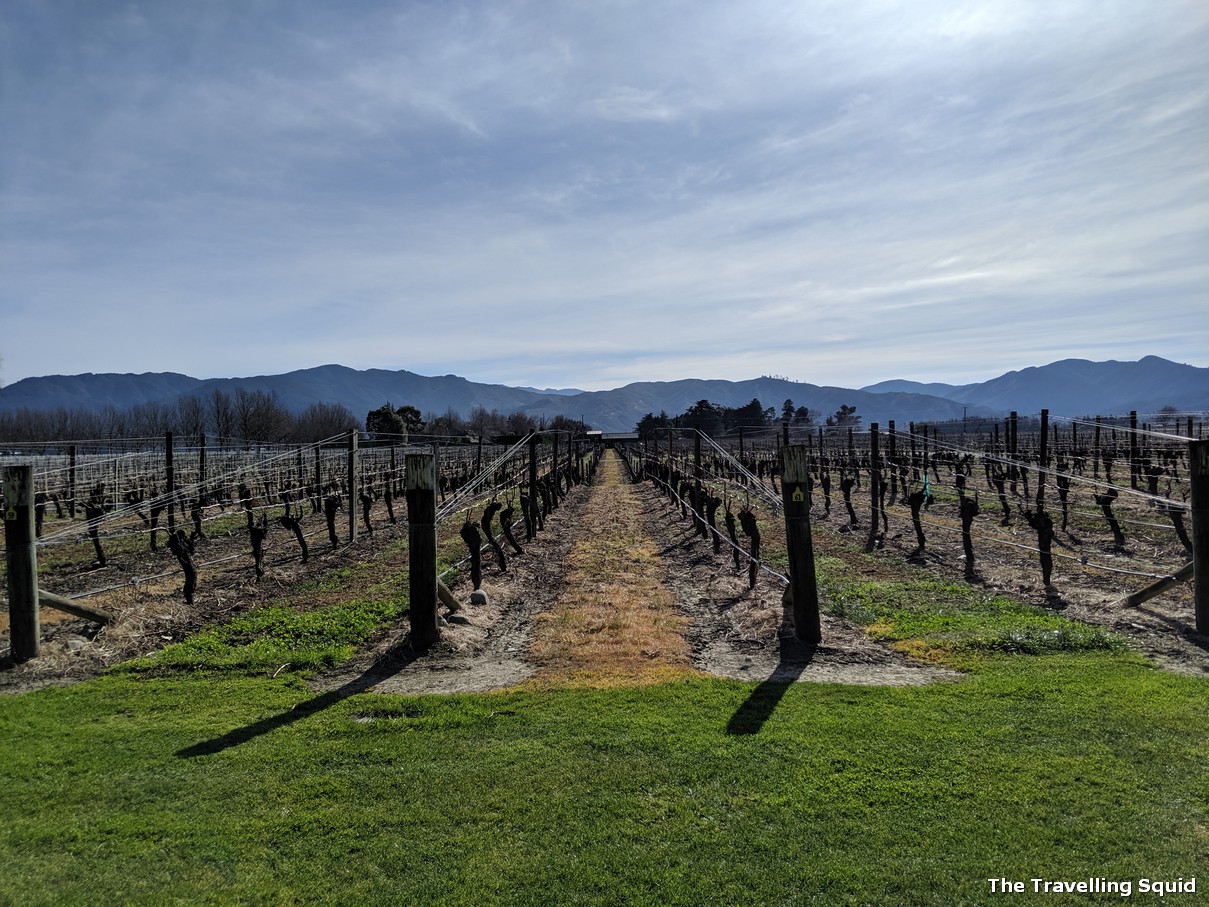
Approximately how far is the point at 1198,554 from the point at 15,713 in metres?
9.97

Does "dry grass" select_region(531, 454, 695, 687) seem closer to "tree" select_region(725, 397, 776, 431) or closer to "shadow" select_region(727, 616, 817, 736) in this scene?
"shadow" select_region(727, 616, 817, 736)

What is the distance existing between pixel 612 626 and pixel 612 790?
3731 millimetres

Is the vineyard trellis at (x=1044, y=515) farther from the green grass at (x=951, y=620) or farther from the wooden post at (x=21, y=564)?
the wooden post at (x=21, y=564)

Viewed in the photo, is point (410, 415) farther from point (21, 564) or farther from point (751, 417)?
point (21, 564)

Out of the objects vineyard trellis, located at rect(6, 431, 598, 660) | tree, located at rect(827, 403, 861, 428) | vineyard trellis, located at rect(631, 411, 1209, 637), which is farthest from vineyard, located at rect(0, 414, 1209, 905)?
tree, located at rect(827, 403, 861, 428)

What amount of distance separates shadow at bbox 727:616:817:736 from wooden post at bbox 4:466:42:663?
21.4 feet

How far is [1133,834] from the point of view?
314 cm

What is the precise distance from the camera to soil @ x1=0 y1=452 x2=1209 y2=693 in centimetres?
596

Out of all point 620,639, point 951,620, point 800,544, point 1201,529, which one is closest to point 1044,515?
point 1201,529

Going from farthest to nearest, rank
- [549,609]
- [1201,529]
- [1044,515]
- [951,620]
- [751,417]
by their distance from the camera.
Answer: [751,417], [1044,515], [549,609], [951,620], [1201,529]

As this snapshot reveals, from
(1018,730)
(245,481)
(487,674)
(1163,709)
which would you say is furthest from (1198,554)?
(245,481)

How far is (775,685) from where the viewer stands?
17.6 feet

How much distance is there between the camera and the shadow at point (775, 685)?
457cm

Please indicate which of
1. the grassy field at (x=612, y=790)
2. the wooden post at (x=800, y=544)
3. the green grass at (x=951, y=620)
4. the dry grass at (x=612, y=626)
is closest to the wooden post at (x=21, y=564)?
the grassy field at (x=612, y=790)
